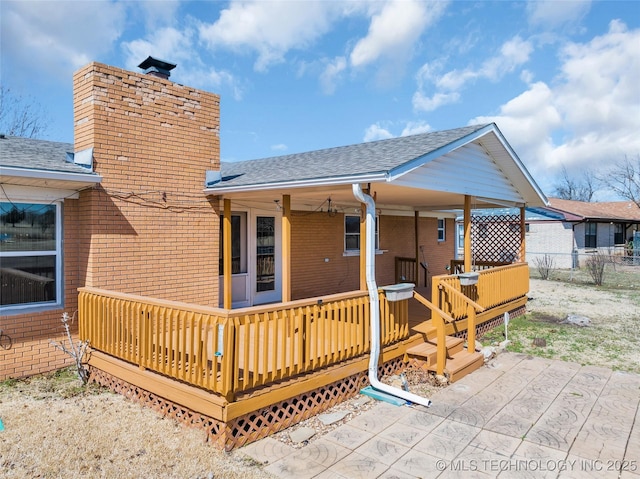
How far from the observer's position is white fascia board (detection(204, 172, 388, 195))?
5434 mm

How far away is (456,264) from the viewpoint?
1249 centimetres

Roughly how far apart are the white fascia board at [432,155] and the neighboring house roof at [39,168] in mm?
4321

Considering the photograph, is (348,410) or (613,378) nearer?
(348,410)

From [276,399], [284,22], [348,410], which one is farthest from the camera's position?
[284,22]

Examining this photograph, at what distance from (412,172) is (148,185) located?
4324mm

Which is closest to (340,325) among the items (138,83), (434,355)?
(434,355)

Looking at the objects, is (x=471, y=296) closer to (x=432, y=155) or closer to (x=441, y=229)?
(x=432, y=155)

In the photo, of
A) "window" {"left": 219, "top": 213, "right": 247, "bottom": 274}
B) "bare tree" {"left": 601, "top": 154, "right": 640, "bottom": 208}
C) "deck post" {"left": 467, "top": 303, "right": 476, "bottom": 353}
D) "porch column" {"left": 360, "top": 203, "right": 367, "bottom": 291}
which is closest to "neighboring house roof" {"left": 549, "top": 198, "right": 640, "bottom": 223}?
"bare tree" {"left": 601, "top": 154, "right": 640, "bottom": 208}

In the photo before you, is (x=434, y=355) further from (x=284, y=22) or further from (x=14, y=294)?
(x=284, y=22)

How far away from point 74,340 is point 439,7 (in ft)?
38.7

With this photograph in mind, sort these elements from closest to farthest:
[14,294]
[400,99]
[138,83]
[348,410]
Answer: [348,410] < [14,294] < [138,83] < [400,99]

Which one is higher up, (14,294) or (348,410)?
(14,294)

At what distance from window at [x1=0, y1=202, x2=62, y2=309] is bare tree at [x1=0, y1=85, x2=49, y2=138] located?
72.6 feet

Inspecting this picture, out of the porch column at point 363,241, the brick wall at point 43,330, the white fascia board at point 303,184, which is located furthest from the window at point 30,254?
the porch column at point 363,241
